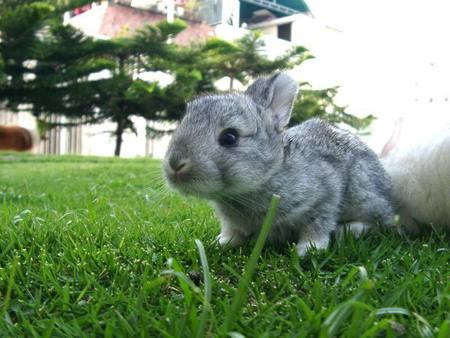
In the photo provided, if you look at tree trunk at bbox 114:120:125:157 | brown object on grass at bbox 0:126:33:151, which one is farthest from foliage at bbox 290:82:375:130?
brown object on grass at bbox 0:126:33:151

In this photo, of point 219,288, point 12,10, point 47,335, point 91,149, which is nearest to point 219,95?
point 219,288

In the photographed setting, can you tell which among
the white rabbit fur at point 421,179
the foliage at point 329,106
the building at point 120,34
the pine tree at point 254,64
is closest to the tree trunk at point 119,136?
the building at point 120,34

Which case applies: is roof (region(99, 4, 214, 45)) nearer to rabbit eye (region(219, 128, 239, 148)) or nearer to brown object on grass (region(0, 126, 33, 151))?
brown object on grass (region(0, 126, 33, 151))

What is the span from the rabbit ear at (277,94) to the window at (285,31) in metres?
13.0

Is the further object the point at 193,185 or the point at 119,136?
the point at 119,136

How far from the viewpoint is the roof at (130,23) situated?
15430mm

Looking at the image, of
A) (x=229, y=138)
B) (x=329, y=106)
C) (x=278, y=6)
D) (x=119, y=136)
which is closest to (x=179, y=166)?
(x=229, y=138)

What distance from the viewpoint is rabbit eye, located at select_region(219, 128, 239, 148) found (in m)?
1.80

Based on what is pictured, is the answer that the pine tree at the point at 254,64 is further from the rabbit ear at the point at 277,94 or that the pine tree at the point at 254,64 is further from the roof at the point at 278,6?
the rabbit ear at the point at 277,94

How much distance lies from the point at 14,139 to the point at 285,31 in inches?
315

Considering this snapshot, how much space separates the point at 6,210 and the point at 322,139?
1.64m

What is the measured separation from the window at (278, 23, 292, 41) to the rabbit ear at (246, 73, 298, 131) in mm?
13001

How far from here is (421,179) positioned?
85.7 inches

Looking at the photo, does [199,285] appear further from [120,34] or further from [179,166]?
[120,34]
